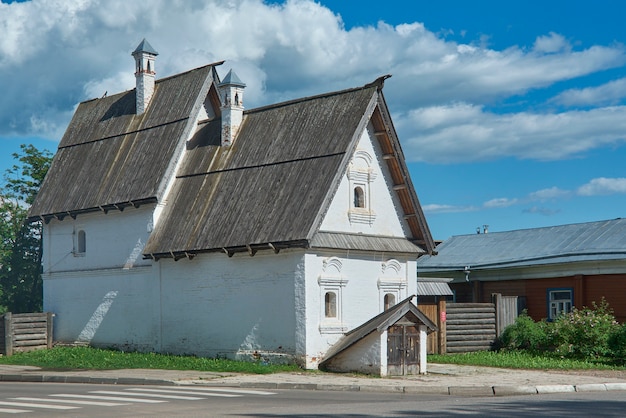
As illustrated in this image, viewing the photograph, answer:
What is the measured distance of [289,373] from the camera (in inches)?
1006

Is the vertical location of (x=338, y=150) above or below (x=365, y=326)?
above

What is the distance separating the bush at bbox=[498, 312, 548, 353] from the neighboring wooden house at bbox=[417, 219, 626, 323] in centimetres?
297

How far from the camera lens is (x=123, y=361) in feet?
93.2

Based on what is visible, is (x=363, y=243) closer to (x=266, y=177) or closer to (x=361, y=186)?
(x=361, y=186)

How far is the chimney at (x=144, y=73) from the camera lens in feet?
115

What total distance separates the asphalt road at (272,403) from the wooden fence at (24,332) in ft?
34.6

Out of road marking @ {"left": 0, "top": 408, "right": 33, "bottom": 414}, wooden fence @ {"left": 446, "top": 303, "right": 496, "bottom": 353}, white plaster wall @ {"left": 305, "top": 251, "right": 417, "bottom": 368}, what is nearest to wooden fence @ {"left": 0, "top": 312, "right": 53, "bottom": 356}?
white plaster wall @ {"left": 305, "top": 251, "right": 417, "bottom": 368}

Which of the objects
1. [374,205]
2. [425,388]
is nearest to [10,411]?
[425,388]

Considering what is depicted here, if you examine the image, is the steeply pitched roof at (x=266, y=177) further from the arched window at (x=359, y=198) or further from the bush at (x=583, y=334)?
the bush at (x=583, y=334)

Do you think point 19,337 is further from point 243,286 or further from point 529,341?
point 529,341

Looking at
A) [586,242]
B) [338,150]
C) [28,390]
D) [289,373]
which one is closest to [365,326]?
[289,373]

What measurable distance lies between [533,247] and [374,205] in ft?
39.6

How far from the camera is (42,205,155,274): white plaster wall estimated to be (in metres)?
31.8

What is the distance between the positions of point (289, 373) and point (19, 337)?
40.1 ft
